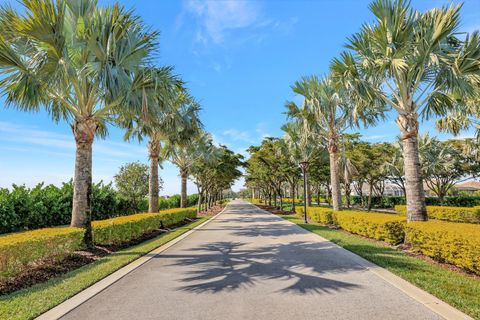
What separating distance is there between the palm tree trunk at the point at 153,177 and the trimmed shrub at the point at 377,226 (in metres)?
10.4

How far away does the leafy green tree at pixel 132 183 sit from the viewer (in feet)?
79.2

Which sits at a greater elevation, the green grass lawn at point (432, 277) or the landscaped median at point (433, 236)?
the landscaped median at point (433, 236)

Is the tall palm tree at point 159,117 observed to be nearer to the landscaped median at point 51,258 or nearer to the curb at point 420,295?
the landscaped median at point 51,258

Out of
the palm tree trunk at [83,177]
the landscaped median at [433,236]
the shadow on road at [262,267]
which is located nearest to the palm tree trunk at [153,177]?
the palm tree trunk at [83,177]

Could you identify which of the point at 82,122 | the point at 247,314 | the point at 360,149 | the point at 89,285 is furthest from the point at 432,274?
the point at 360,149

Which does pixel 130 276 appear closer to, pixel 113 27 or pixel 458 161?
pixel 113 27

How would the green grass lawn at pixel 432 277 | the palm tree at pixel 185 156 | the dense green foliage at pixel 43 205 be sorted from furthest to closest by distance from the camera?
the palm tree at pixel 185 156 < the dense green foliage at pixel 43 205 < the green grass lawn at pixel 432 277

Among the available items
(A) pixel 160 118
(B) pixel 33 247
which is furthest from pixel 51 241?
(A) pixel 160 118

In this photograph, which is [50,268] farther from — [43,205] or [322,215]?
[322,215]

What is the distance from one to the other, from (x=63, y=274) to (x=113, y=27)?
715 centimetres

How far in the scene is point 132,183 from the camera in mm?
24328

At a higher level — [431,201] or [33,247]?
[33,247]

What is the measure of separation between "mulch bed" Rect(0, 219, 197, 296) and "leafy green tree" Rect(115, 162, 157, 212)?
16.0 m

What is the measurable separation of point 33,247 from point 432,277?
28.9 feet
